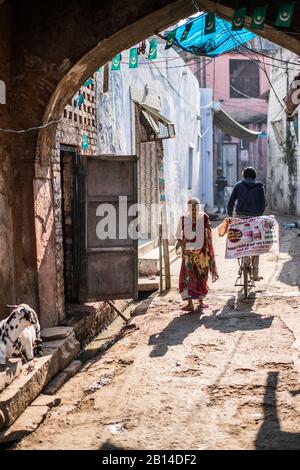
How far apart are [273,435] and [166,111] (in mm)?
11024

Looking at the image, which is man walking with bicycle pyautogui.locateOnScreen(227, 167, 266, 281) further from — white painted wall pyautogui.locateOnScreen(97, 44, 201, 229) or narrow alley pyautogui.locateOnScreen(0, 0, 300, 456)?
white painted wall pyautogui.locateOnScreen(97, 44, 201, 229)

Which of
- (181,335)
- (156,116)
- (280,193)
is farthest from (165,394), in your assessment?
(280,193)

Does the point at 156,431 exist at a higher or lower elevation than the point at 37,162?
lower

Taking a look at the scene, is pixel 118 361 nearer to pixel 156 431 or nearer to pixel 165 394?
pixel 165 394

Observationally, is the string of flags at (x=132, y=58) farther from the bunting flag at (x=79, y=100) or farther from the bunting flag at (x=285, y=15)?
the bunting flag at (x=285, y=15)

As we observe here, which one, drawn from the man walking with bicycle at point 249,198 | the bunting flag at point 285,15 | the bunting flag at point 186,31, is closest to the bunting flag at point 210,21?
the bunting flag at point 285,15

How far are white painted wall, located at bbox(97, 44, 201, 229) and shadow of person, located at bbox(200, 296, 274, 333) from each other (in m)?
2.88

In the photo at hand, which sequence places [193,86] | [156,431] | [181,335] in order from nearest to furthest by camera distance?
[156,431]
[181,335]
[193,86]

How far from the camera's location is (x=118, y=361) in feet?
19.4

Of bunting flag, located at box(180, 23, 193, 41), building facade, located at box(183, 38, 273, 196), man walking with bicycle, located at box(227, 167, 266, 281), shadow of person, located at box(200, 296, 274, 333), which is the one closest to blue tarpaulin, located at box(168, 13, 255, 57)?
bunting flag, located at box(180, 23, 193, 41)

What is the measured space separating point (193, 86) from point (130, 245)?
44.0 ft

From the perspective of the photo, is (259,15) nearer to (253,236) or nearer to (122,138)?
(253,236)

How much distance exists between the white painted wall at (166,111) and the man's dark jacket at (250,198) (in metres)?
1.98

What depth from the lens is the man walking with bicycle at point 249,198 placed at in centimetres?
844
